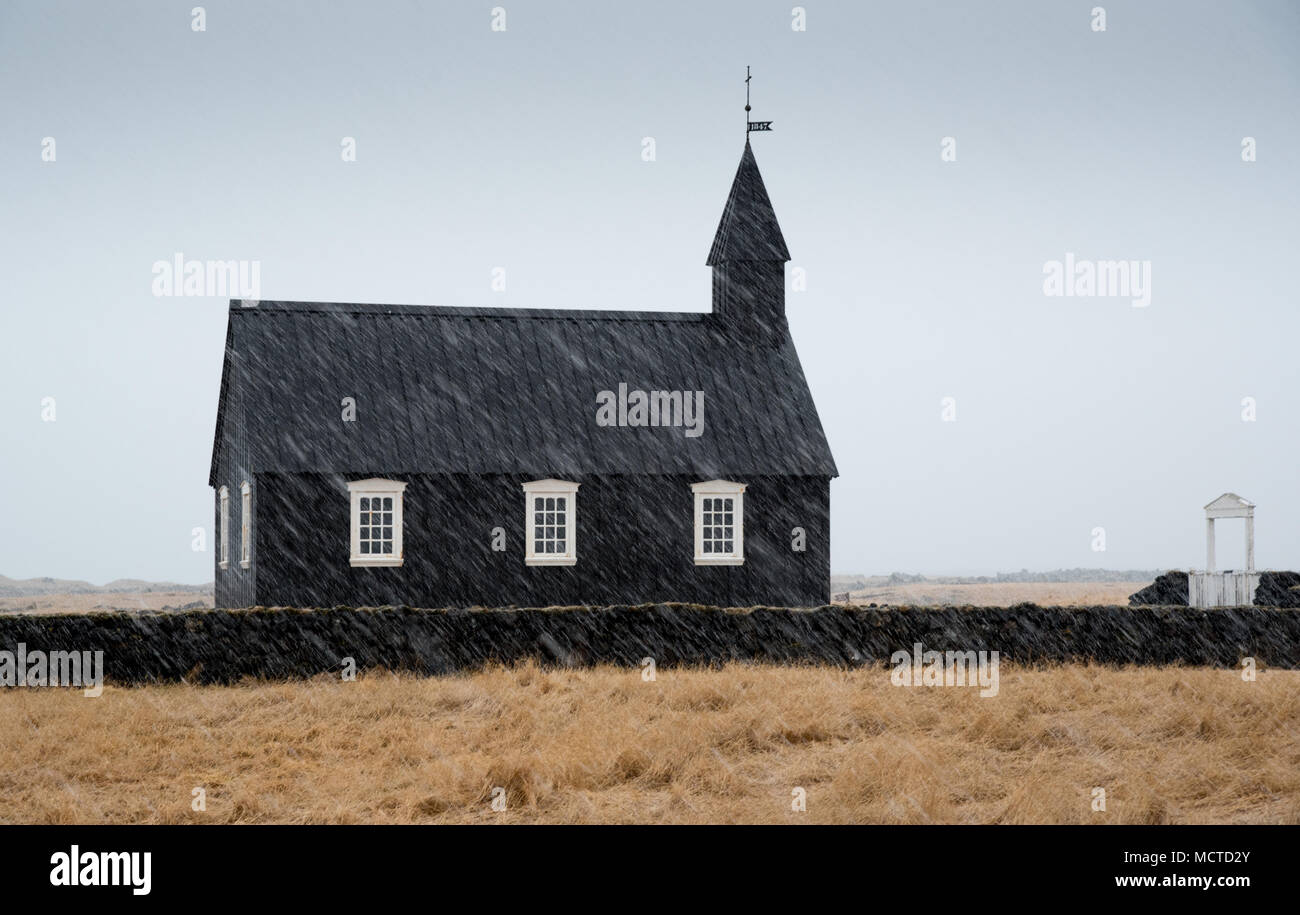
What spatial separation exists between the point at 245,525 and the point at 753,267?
13696 millimetres

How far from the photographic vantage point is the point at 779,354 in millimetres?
31062

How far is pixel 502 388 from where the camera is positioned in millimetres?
29219

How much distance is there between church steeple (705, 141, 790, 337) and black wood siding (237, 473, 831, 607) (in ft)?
16.0

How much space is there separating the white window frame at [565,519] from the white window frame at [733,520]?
2739mm

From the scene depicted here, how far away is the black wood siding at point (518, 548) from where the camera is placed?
26266 millimetres

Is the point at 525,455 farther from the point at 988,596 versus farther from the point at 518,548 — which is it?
the point at 988,596

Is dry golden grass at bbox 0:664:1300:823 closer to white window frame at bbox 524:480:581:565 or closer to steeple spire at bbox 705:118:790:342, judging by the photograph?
white window frame at bbox 524:480:581:565
